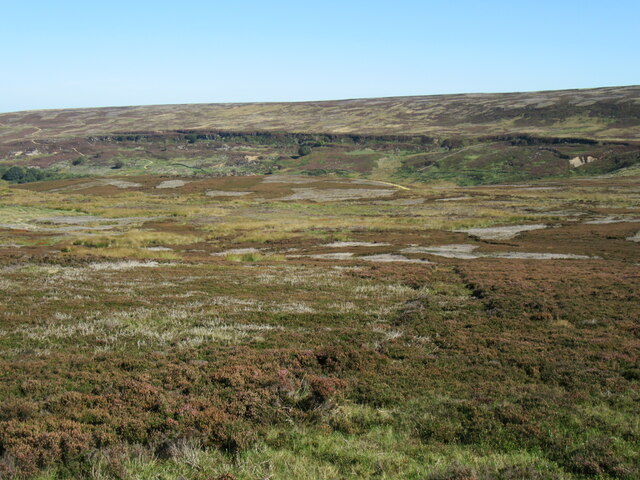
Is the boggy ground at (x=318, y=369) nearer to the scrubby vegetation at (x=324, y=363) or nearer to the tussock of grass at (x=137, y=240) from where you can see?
the scrubby vegetation at (x=324, y=363)

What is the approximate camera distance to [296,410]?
973 centimetres

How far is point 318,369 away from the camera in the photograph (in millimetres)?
12000

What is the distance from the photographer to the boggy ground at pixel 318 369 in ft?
25.8

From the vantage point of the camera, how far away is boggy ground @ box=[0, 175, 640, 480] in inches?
310

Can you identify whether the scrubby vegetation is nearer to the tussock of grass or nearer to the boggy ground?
the boggy ground

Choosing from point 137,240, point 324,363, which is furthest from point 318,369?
point 137,240

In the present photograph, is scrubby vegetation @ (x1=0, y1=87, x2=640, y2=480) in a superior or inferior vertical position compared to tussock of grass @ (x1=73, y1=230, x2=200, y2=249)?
superior

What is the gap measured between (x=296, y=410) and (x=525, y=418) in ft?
14.7

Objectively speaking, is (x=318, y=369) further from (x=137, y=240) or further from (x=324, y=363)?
(x=137, y=240)

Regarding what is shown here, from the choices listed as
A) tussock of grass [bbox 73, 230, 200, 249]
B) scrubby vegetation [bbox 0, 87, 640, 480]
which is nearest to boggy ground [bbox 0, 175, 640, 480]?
scrubby vegetation [bbox 0, 87, 640, 480]

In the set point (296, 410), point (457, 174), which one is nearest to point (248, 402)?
point (296, 410)

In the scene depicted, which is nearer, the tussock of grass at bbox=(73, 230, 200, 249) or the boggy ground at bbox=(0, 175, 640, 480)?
the boggy ground at bbox=(0, 175, 640, 480)

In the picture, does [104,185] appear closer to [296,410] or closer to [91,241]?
[91,241]

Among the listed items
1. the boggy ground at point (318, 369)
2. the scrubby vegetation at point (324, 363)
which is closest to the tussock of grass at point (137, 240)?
the scrubby vegetation at point (324, 363)
